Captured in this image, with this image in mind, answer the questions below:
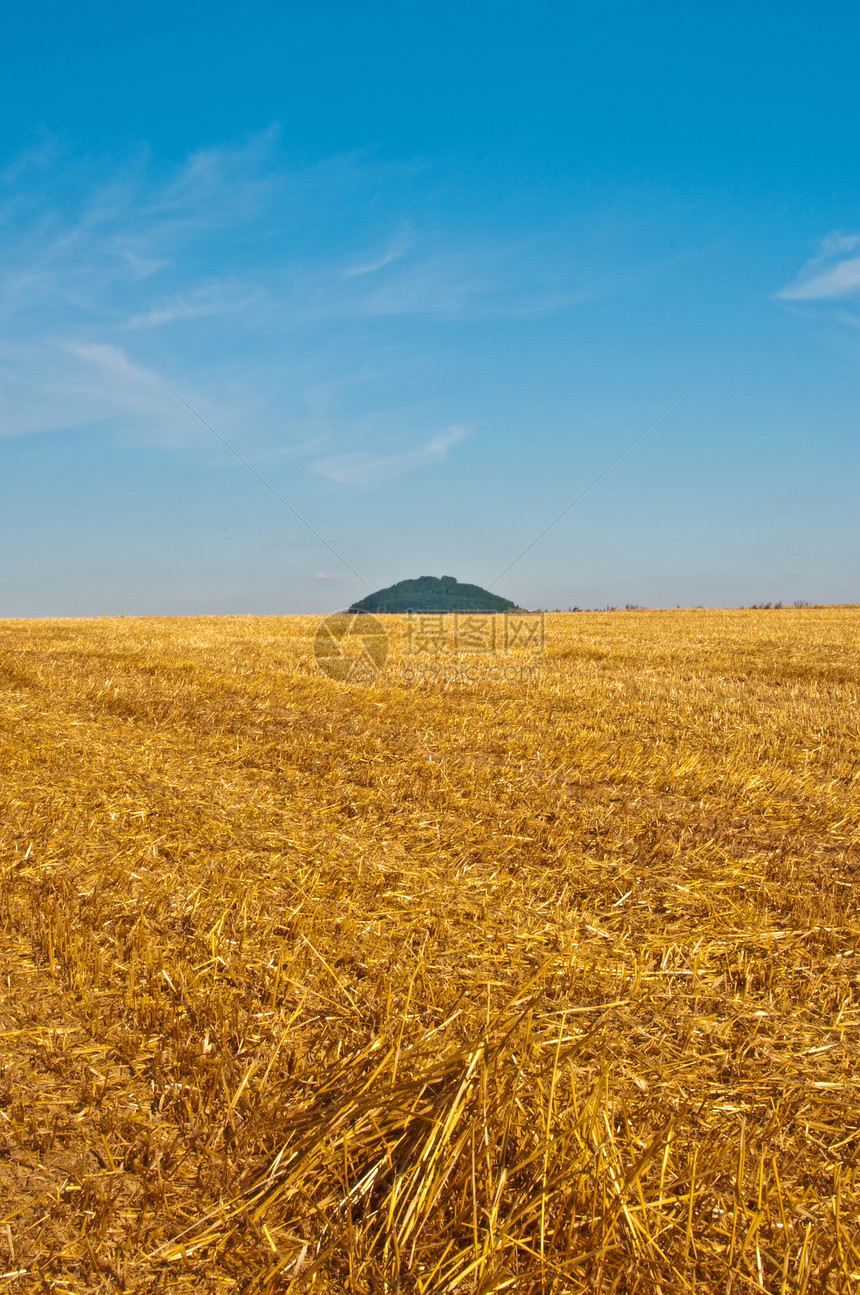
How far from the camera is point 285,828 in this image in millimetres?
6070

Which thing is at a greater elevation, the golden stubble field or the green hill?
the green hill

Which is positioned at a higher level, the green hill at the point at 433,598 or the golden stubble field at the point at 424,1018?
the green hill at the point at 433,598

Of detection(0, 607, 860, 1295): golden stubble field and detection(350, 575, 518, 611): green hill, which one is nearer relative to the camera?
detection(0, 607, 860, 1295): golden stubble field

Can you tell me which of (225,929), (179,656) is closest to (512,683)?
(179,656)

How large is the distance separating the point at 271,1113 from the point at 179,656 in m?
12.8

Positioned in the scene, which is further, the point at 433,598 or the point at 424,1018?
the point at 433,598

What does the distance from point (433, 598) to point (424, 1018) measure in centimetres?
4101

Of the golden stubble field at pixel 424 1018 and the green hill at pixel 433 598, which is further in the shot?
the green hill at pixel 433 598

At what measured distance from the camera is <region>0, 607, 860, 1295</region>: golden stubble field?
2471mm

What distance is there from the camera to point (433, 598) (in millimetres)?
44344

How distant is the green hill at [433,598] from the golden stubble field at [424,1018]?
27316mm

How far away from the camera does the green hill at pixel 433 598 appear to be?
127 feet

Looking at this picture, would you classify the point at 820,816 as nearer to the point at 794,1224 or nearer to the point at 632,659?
the point at 794,1224

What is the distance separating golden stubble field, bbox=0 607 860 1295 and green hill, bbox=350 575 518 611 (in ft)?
89.6
